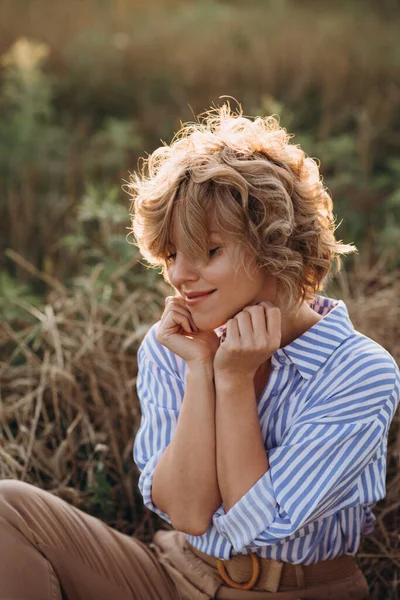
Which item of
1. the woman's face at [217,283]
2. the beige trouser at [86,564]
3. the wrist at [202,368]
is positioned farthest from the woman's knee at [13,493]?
the woman's face at [217,283]

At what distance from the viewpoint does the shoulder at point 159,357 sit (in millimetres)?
2244

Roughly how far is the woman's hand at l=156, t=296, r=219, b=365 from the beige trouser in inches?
23.1

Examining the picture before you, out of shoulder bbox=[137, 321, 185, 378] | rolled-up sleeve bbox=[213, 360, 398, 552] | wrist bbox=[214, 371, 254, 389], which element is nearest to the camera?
rolled-up sleeve bbox=[213, 360, 398, 552]

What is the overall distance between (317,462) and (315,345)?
31 centimetres

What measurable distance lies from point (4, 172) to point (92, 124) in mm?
1401

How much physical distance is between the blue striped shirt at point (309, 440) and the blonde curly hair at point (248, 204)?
0.59 ft

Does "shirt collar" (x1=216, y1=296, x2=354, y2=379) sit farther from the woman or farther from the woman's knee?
the woman's knee

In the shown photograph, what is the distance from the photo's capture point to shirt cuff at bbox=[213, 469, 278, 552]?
194cm

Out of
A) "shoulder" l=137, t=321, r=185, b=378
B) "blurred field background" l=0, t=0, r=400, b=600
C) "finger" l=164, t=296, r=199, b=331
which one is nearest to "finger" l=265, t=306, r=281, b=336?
"finger" l=164, t=296, r=199, b=331

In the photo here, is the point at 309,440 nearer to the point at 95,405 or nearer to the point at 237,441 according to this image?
the point at 237,441

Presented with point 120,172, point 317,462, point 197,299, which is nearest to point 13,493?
point 197,299

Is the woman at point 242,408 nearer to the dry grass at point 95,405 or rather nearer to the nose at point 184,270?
the nose at point 184,270

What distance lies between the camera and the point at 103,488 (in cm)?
290

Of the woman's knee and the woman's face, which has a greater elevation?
the woman's face
